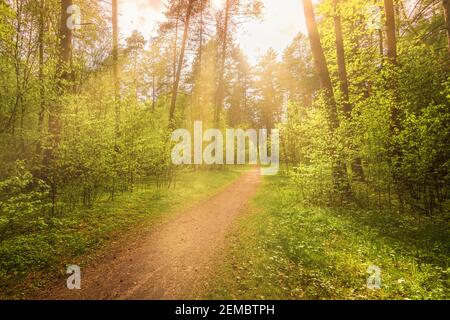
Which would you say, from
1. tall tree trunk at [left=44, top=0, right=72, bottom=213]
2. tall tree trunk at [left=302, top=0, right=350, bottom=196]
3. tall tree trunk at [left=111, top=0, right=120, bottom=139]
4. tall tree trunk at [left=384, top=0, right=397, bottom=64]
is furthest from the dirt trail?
tall tree trunk at [left=384, top=0, right=397, bottom=64]

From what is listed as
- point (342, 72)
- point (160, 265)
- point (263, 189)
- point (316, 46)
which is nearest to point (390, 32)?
point (342, 72)

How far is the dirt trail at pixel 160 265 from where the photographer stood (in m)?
4.37

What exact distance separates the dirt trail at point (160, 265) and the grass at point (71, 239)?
51 cm

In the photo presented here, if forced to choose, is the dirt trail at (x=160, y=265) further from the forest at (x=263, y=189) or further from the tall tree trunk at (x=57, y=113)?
the tall tree trunk at (x=57, y=113)

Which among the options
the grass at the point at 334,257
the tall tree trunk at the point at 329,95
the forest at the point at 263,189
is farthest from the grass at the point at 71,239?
the tall tree trunk at the point at 329,95

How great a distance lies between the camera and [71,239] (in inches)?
242

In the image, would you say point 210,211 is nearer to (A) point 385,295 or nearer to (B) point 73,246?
(B) point 73,246

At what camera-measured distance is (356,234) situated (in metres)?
7.03

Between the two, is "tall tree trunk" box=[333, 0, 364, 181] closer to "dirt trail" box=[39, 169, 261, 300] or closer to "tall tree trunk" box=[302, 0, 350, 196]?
"tall tree trunk" box=[302, 0, 350, 196]

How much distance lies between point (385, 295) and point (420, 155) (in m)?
5.01

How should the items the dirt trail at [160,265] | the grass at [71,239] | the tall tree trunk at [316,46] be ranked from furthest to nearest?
the tall tree trunk at [316,46], the grass at [71,239], the dirt trail at [160,265]

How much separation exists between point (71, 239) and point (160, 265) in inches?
106

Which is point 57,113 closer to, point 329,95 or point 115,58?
point 115,58
